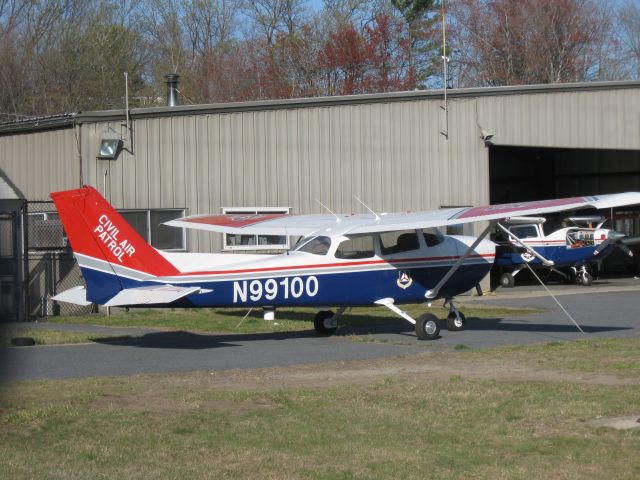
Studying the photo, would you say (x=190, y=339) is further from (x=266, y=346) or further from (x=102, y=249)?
(x=102, y=249)

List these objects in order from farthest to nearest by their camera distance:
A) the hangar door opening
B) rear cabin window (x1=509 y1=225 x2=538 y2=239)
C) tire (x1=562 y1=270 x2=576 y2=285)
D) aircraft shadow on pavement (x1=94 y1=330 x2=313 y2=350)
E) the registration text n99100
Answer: the hangar door opening < tire (x1=562 y1=270 x2=576 y2=285) < rear cabin window (x1=509 y1=225 x2=538 y2=239) < aircraft shadow on pavement (x1=94 y1=330 x2=313 y2=350) < the registration text n99100

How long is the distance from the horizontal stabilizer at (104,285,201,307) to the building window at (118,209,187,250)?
29.4ft

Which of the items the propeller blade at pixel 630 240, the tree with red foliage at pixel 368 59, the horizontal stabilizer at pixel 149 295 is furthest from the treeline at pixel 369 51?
the horizontal stabilizer at pixel 149 295

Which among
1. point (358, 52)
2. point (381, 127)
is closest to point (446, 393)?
point (381, 127)

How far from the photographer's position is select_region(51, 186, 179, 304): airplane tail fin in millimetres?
14023

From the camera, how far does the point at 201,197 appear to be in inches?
920

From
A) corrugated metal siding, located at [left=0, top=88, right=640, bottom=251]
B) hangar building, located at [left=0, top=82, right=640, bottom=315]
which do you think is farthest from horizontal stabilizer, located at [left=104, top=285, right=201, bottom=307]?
corrugated metal siding, located at [left=0, top=88, right=640, bottom=251]

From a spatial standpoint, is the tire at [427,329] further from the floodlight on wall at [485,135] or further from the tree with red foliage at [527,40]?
the tree with red foliage at [527,40]

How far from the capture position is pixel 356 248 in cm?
1568

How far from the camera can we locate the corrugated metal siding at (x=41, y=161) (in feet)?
74.1

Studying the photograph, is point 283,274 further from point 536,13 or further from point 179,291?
point 536,13

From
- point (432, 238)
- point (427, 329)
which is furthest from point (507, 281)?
point (427, 329)

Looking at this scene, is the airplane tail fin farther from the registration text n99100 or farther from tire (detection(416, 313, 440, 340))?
tire (detection(416, 313, 440, 340))

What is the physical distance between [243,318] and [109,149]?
5.77 metres
